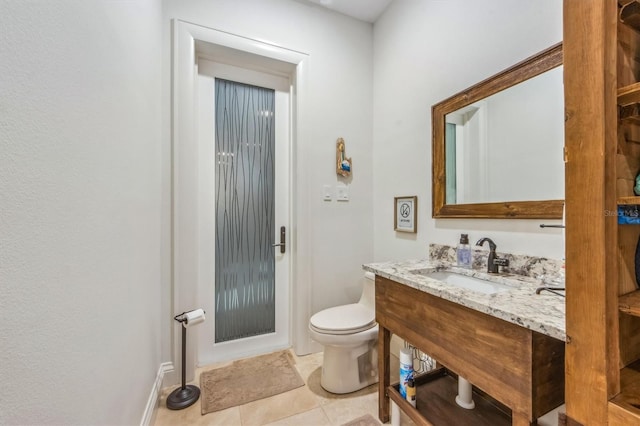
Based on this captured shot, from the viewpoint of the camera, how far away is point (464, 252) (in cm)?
154

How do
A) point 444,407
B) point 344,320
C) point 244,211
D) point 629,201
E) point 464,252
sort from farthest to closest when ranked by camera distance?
point 244,211 → point 344,320 → point 464,252 → point 444,407 → point 629,201

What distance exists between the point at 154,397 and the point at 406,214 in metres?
1.92

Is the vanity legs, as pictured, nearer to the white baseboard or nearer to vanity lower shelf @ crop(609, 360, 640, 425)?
vanity lower shelf @ crop(609, 360, 640, 425)

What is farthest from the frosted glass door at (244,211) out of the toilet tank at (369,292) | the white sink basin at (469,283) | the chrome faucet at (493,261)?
the chrome faucet at (493,261)

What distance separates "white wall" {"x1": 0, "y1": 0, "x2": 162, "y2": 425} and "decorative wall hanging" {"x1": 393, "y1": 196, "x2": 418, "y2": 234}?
1664 millimetres

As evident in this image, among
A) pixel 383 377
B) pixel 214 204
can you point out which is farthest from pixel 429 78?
pixel 383 377

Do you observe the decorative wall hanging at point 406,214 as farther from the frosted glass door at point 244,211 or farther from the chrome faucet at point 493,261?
the frosted glass door at point 244,211

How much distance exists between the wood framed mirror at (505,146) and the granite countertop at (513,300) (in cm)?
33

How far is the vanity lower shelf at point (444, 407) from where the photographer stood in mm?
1242

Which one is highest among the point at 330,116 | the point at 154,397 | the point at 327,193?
the point at 330,116

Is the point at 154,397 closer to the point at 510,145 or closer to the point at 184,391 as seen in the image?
the point at 184,391

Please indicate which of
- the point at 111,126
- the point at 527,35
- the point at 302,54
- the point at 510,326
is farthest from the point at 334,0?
the point at 510,326

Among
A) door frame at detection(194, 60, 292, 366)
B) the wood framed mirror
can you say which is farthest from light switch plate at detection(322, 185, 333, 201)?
the wood framed mirror

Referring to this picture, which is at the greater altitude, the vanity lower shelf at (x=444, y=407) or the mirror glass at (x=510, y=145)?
the mirror glass at (x=510, y=145)
